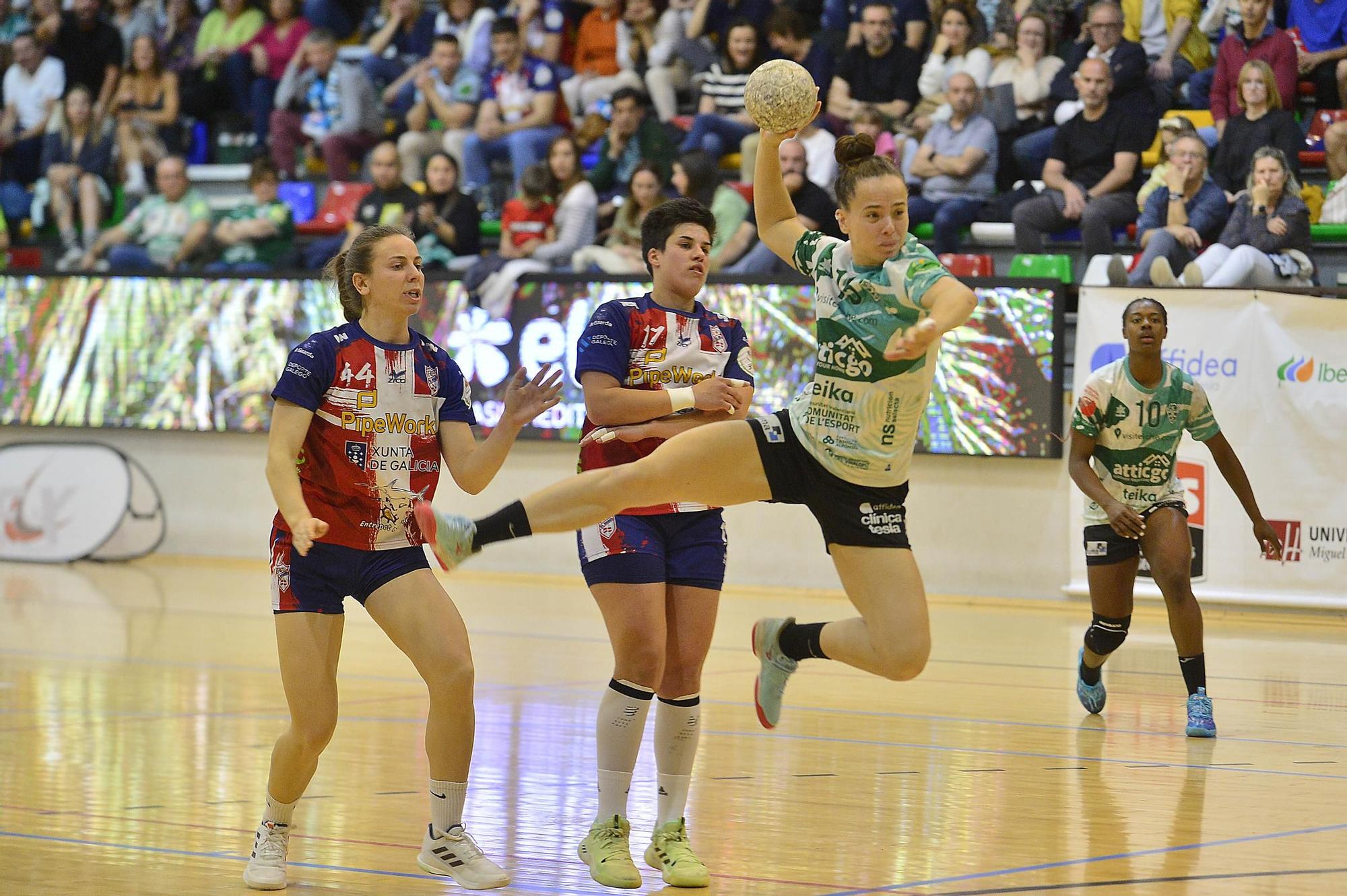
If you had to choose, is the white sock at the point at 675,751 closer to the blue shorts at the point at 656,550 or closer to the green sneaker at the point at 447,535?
the blue shorts at the point at 656,550

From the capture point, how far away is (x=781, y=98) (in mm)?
4953


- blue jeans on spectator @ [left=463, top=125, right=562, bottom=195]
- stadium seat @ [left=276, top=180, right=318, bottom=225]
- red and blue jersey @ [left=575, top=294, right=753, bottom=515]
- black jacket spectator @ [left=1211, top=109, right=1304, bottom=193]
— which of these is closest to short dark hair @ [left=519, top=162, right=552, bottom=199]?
blue jeans on spectator @ [left=463, top=125, right=562, bottom=195]

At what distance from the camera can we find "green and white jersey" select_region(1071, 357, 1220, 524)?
314 inches

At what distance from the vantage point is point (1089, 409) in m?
8.03

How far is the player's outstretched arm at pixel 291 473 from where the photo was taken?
4.36 meters

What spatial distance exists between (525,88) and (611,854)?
12.3m

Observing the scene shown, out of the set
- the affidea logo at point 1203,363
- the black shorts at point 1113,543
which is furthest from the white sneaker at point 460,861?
the affidea logo at point 1203,363

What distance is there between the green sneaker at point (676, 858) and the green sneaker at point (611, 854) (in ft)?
0.25

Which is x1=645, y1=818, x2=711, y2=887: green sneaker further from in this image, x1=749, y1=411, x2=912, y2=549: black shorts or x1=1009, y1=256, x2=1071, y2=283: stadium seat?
x1=1009, y1=256, x2=1071, y2=283: stadium seat

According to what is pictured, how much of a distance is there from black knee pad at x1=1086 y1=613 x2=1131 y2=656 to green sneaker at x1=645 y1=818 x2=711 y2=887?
3.47 m

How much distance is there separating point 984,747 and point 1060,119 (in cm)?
814

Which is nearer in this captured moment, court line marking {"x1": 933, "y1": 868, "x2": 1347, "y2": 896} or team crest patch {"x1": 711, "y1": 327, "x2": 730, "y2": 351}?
court line marking {"x1": 933, "y1": 868, "x2": 1347, "y2": 896}

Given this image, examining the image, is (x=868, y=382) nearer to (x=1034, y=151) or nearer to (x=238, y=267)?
(x=1034, y=151)

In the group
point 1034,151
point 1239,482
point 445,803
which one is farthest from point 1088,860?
point 1034,151
